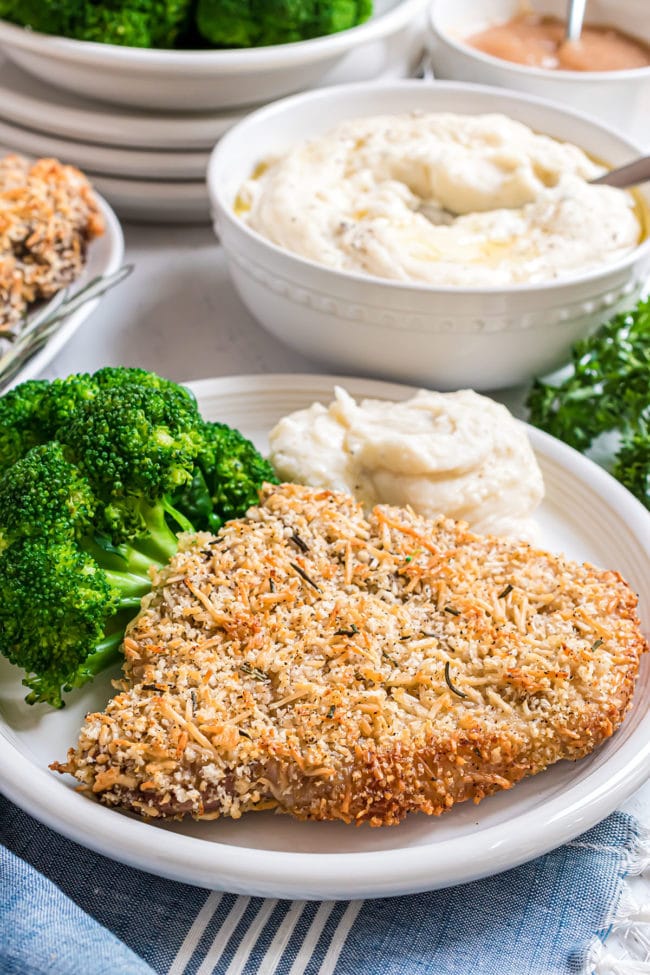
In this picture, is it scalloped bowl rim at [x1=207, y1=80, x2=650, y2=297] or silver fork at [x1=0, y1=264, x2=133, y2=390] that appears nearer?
scalloped bowl rim at [x1=207, y1=80, x2=650, y2=297]

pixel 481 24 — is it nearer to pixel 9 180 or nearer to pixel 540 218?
pixel 540 218

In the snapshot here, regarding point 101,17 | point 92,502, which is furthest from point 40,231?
point 92,502

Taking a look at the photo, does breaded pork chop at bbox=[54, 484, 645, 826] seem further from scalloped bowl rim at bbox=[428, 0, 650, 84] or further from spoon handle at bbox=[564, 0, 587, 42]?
spoon handle at bbox=[564, 0, 587, 42]

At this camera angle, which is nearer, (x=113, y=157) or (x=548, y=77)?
(x=113, y=157)

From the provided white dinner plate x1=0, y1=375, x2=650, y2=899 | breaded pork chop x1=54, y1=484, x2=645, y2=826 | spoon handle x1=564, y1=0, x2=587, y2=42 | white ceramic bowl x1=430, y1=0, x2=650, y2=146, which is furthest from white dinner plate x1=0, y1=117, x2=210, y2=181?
white dinner plate x1=0, y1=375, x2=650, y2=899

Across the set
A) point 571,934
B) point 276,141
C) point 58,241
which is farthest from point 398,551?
point 276,141

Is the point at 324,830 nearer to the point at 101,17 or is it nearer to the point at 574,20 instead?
the point at 101,17

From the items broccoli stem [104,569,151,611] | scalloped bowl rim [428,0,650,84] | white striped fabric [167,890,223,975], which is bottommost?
white striped fabric [167,890,223,975]
